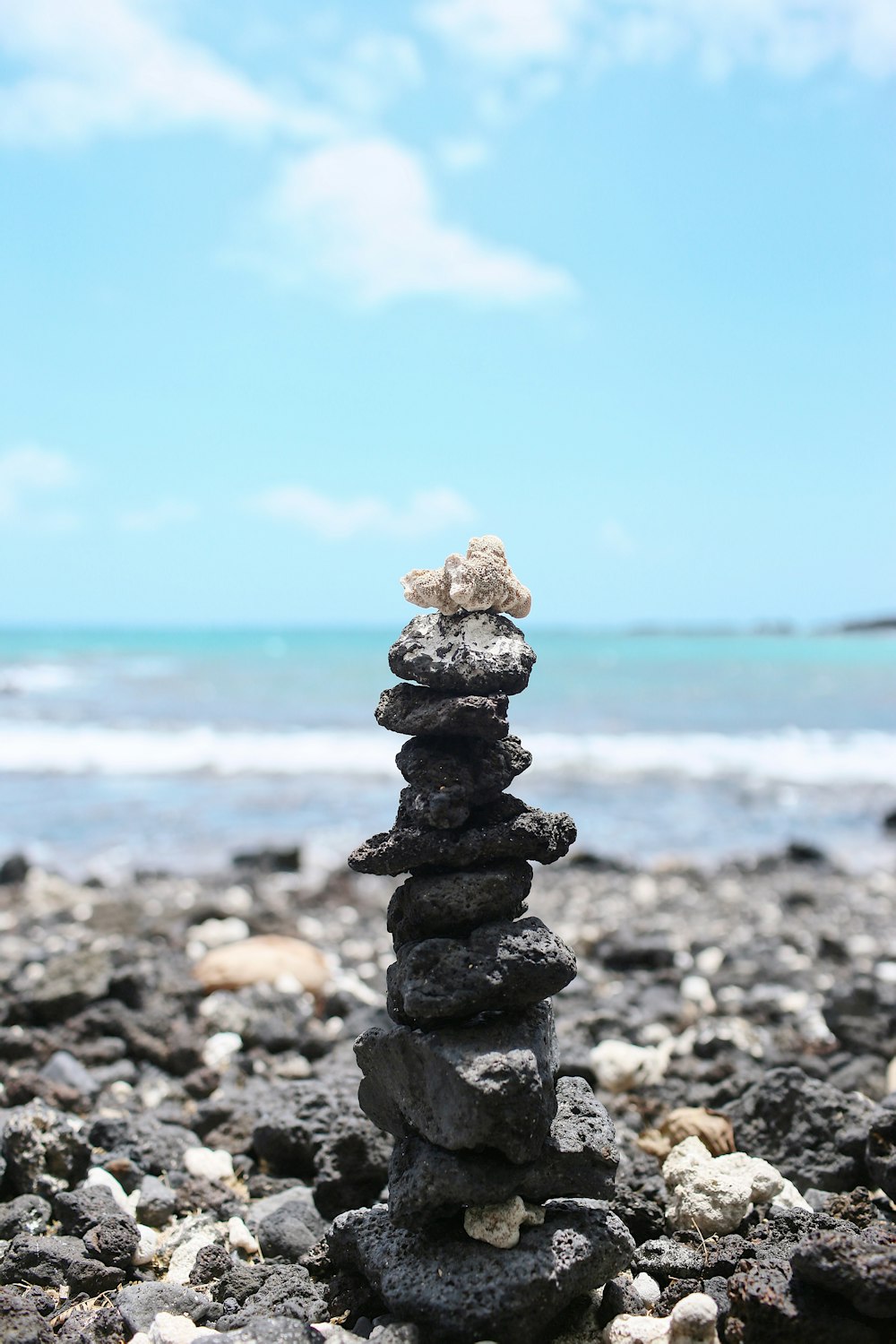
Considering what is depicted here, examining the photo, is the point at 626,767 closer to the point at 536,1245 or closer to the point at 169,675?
the point at 536,1245

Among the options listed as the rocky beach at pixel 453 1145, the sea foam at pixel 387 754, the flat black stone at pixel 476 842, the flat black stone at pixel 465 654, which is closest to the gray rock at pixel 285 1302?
the rocky beach at pixel 453 1145

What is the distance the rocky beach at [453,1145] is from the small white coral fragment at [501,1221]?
0.02 meters

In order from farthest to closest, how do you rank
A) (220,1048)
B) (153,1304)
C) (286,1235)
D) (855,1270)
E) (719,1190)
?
(220,1048) < (286,1235) < (719,1190) < (153,1304) < (855,1270)

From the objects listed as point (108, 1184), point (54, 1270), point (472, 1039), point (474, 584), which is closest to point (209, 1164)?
point (108, 1184)

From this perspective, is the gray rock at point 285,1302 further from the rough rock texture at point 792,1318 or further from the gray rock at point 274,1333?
the rough rock texture at point 792,1318

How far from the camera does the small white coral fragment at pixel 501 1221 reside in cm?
422

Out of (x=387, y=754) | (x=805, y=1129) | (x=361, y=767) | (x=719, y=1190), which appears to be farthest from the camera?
(x=387, y=754)

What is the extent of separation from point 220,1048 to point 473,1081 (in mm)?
4355

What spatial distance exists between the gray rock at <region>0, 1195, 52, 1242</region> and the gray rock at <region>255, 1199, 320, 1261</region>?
1019mm

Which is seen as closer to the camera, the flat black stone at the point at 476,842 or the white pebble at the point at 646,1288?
the white pebble at the point at 646,1288

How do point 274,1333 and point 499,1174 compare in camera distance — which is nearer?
point 274,1333

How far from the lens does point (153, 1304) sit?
441 cm

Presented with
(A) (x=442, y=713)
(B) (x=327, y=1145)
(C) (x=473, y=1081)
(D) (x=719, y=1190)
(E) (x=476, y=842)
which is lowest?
(B) (x=327, y=1145)

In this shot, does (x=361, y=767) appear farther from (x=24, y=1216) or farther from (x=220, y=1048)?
(x=24, y=1216)
